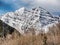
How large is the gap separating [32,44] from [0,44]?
1.93 meters

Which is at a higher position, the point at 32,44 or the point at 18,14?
the point at 18,14

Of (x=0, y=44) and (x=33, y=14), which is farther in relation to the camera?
(x=33, y=14)

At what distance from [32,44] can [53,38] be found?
1.16 metres

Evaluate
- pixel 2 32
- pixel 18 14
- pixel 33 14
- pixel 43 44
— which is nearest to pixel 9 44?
pixel 43 44

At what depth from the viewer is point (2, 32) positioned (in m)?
12.7

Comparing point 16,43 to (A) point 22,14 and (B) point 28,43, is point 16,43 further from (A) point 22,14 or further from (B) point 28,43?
(A) point 22,14

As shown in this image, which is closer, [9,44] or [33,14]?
[9,44]

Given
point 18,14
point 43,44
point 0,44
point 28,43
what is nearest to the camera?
point 43,44

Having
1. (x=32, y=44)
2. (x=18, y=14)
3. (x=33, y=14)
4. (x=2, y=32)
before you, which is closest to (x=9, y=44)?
(x=32, y=44)

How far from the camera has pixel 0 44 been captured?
9.48 m

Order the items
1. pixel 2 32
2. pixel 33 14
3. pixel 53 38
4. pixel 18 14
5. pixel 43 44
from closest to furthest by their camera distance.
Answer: pixel 43 44 < pixel 53 38 < pixel 2 32 < pixel 18 14 < pixel 33 14

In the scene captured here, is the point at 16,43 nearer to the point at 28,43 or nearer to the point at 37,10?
the point at 28,43

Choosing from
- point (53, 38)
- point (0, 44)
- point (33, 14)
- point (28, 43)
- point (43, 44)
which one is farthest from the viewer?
point (33, 14)

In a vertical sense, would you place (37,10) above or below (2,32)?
above
